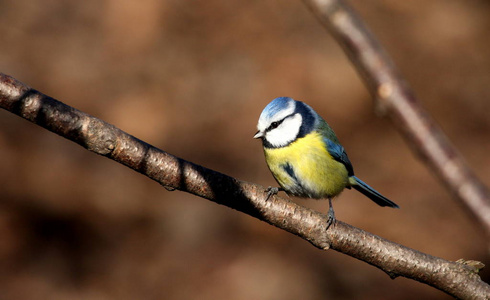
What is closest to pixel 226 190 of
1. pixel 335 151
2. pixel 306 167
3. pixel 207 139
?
pixel 306 167

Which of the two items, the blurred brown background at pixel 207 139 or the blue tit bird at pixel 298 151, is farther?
the blurred brown background at pixel 207 139

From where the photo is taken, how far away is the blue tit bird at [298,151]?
9.97 feet

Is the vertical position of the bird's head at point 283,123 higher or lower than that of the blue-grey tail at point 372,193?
higher

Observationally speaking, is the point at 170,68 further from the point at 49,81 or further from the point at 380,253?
the point at 380,253

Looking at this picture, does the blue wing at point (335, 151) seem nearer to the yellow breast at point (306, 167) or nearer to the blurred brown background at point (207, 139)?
the yellow breast at point (306, 167)

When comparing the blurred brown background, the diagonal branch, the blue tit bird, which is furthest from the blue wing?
the blurred brown background

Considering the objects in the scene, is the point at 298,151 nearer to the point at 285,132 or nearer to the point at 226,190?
the point at 285,132

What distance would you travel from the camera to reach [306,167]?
3059 millimetres

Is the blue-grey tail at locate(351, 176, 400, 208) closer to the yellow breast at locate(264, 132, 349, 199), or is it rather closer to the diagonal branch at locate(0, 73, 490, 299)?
the yellow breast at locate(264, 132, 349, 199)

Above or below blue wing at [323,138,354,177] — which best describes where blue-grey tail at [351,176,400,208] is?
below

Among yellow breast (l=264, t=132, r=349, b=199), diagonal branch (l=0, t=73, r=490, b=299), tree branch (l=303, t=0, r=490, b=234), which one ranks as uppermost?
yellow breast (l=264, t=132, r=349, b=199)

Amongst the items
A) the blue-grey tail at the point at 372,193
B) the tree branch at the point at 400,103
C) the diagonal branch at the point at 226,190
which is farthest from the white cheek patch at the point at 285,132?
the tree branch at the point at 400,103

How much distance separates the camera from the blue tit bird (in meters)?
3.04

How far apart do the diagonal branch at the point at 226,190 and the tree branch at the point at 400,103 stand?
132 centimetres
